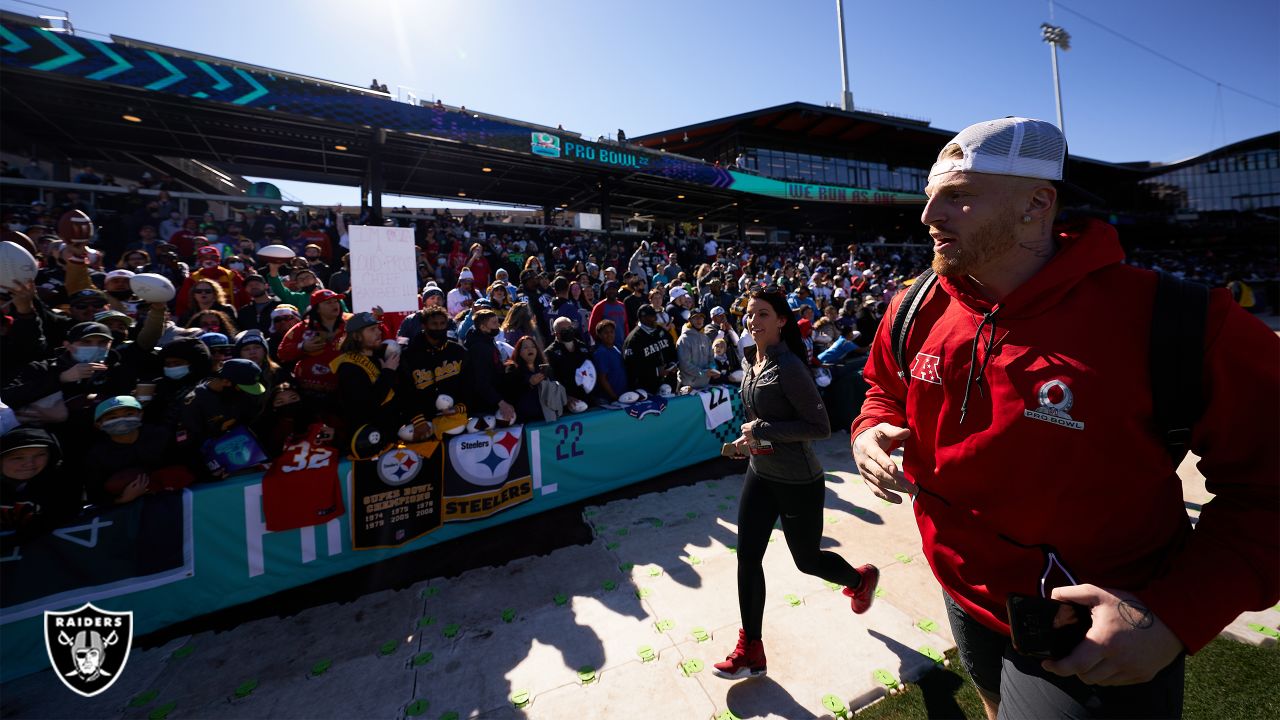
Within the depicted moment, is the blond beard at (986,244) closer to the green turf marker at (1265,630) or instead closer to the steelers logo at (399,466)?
A: the green turf marker at (1265,630)

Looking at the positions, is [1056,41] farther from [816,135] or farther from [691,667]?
[691,667]

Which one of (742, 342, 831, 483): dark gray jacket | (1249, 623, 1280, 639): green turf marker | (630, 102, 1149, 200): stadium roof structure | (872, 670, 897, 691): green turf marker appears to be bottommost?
(872, 670, 897, 691): green turf marker

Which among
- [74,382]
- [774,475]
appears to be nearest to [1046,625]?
[774,475]

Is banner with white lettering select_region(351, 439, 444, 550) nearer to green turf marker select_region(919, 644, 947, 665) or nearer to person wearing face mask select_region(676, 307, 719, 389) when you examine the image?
person wearing face mask select_region(676, 307, 719, 389)

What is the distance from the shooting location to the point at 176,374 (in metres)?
3.86

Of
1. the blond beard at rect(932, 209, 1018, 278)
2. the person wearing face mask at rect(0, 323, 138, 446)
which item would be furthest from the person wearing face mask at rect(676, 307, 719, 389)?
the person wearing face mask at rect(0, 323, 138, 446)

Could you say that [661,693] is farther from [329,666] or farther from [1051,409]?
[1051,409]

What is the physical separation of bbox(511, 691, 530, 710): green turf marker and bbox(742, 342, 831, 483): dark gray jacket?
1.96 meters

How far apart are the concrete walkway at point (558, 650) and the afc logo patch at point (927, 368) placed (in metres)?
2.18

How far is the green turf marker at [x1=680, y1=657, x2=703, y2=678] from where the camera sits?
115 inches

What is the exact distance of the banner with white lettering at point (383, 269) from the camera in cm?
538

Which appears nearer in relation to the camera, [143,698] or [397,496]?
[143,698]

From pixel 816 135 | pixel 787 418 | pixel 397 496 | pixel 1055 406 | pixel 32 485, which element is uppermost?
pixel 816 135

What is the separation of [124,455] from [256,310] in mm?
3203
